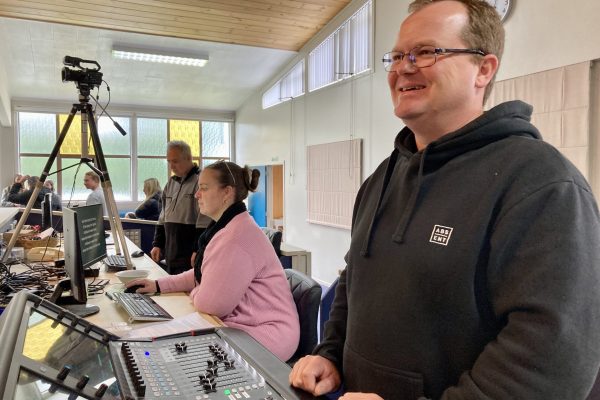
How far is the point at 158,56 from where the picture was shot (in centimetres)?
584

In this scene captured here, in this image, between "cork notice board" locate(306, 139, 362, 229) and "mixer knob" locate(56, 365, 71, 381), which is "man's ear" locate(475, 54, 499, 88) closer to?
"mixer knob" locate(56, 365, 71, 381)

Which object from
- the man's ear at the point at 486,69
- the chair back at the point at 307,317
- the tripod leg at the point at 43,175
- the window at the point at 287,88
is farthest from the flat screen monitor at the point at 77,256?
the window at the point at 287,88

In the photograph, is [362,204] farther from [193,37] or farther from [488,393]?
[193,37]

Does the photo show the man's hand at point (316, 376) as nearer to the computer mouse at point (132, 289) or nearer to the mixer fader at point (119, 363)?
the mixer fader at point (119, 363)

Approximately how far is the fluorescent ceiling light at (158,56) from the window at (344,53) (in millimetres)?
1603

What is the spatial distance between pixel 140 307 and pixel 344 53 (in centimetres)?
424

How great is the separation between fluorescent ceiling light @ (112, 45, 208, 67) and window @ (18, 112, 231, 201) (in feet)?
8.47

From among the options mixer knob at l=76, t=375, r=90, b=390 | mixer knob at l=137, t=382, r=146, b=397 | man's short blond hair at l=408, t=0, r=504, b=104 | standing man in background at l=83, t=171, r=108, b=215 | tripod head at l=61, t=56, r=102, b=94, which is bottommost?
mixer knob at l=137, t=382, r=146, b=397

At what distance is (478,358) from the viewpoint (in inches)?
27.0

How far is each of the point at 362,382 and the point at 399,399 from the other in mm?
96

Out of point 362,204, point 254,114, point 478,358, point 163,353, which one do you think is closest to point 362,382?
point 478,358

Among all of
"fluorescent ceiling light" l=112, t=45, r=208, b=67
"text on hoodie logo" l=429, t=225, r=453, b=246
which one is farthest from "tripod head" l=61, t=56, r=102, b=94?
"fluorescent ceiling light" l=112, t=45, r=208, b=67

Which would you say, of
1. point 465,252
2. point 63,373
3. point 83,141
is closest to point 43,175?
point 83,141

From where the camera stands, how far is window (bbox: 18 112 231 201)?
8.02 m
